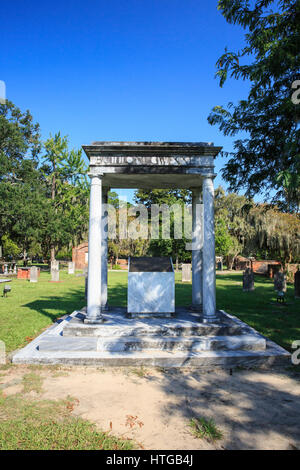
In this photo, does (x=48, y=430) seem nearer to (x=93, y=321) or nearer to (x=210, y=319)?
(x=93, y=321)

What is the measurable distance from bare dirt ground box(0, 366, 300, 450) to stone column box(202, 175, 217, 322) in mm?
1696

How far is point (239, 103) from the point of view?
7703 mm

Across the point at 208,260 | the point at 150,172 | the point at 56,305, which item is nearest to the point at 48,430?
the point at 208,260

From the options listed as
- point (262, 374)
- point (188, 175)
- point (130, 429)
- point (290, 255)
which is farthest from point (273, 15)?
point (290, 255)

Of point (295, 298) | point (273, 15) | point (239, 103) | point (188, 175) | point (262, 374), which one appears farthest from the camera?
point (295, 298)

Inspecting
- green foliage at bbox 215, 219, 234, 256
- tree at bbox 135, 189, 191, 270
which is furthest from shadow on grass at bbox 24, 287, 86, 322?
green foliage at bbox 215, 219, 234, 256

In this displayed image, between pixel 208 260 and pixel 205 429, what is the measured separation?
3879 mm

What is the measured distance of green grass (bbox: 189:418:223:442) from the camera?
3.19m

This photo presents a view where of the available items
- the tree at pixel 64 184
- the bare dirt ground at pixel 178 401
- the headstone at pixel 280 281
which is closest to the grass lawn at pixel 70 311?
the headstone at pixel 280 281

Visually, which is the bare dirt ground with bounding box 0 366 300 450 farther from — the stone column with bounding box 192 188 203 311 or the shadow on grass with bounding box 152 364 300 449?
the stone column with bounding box 192 188 203 311

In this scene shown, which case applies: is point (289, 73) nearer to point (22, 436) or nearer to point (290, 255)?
point (22, 436)

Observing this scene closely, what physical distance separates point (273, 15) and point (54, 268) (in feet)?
61.8

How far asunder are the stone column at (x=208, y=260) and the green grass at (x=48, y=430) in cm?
373

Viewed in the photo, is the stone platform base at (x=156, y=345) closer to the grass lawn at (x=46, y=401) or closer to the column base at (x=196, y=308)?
A: the grass lawn at (x=46, y=401)
